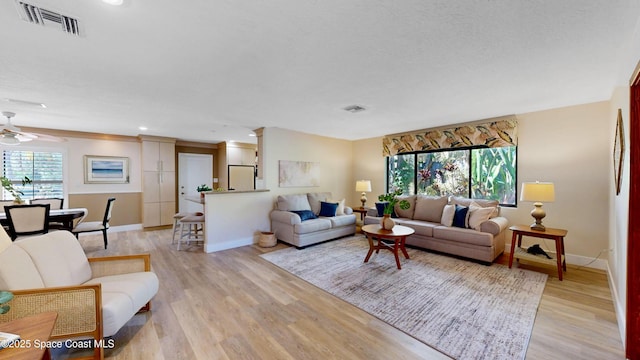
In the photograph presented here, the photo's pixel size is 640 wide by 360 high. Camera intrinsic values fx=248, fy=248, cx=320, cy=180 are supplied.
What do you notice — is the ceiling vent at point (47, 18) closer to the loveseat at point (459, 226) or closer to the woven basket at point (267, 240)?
the woven basket at point (267, 240)

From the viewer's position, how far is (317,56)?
213 cm

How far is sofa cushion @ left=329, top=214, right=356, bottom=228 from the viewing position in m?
4.99

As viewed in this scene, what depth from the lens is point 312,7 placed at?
1511 millimetres

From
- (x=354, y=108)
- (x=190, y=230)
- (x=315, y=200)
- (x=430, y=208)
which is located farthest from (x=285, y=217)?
(x=430, y=208)

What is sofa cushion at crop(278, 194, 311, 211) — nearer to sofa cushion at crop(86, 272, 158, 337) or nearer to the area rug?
the area rug

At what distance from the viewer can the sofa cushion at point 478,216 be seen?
383cm

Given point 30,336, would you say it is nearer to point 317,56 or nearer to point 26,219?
point 317,56

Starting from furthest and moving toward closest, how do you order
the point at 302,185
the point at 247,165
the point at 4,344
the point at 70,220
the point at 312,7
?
the point at 247,165 < the point at 302,185 < the point at 70,220 < the point at 312,7 < the point at 4,344

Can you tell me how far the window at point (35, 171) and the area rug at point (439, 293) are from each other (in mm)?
5077

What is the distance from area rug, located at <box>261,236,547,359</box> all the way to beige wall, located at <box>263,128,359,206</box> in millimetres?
1737

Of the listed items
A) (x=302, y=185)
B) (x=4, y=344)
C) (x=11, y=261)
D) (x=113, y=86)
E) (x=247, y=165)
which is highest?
(x=113, y=86)

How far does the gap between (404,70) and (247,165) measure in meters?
6.09

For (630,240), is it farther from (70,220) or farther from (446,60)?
(70,220)

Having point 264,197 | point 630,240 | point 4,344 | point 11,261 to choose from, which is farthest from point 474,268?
point 11,261
